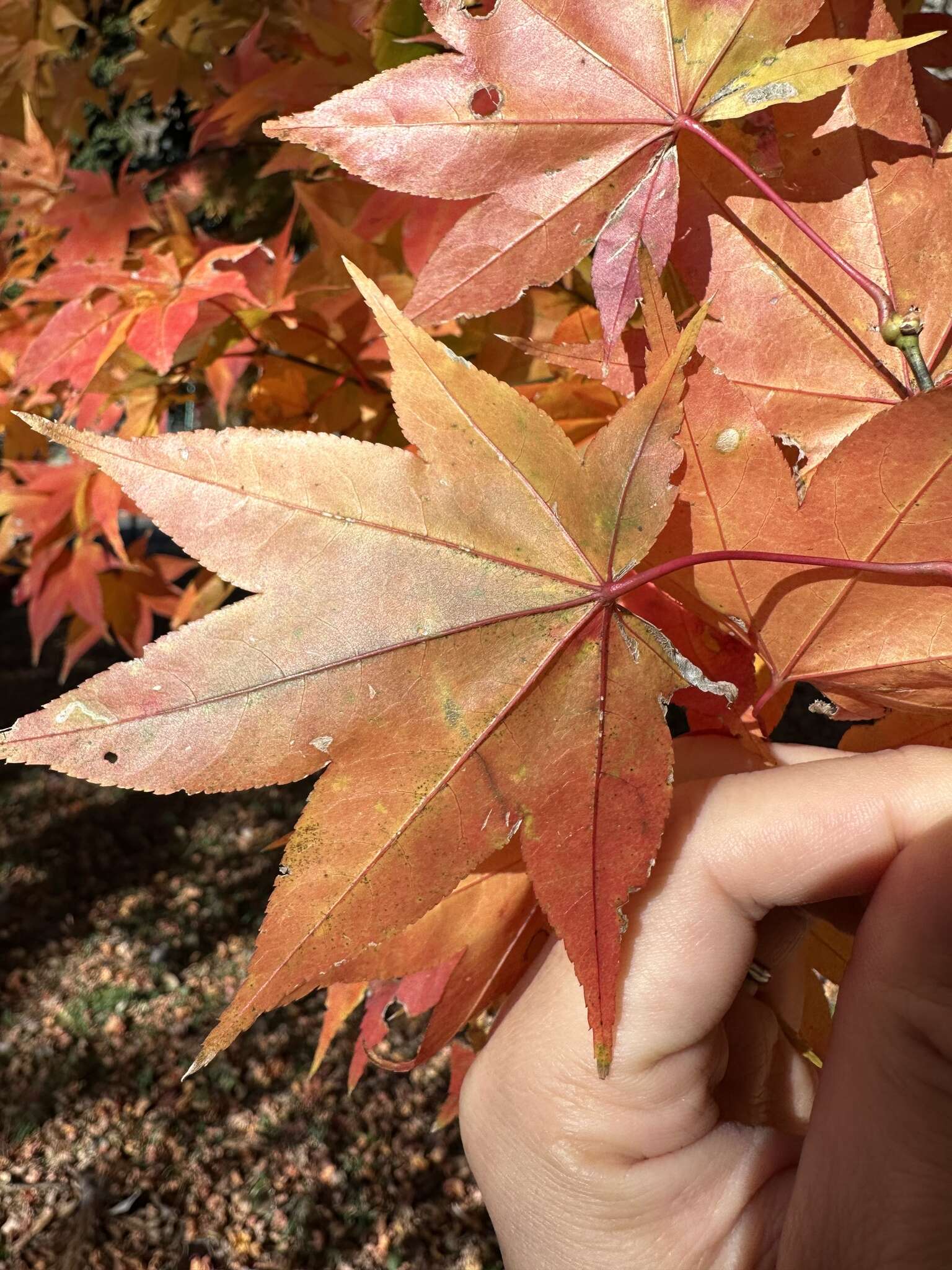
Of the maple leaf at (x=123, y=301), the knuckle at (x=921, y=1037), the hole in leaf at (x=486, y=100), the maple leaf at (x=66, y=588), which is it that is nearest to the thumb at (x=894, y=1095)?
the knuckle at (x=921, y=1037)

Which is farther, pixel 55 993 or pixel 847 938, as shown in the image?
pixel 55 993

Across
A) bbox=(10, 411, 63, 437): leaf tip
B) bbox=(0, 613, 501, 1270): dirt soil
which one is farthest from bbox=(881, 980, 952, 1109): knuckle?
bbox=(0, 613, 501, 1270): dirt soil

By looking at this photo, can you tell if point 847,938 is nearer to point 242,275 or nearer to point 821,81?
point 821,81

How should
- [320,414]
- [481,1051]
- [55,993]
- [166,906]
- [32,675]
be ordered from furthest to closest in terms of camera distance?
[32,675]
[166,906]
[55,993]
[320,414]
[481,1051]

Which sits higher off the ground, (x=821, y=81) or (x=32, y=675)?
(x=821, y=81)

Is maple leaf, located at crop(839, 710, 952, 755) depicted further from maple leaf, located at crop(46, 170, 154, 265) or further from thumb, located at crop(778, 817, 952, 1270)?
maple leaf, located at crop(46, 170, 154, 265)

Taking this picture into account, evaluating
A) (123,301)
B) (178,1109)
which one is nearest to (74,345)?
(123,301)

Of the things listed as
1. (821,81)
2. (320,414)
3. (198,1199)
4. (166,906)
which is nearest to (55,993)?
(166,906)
